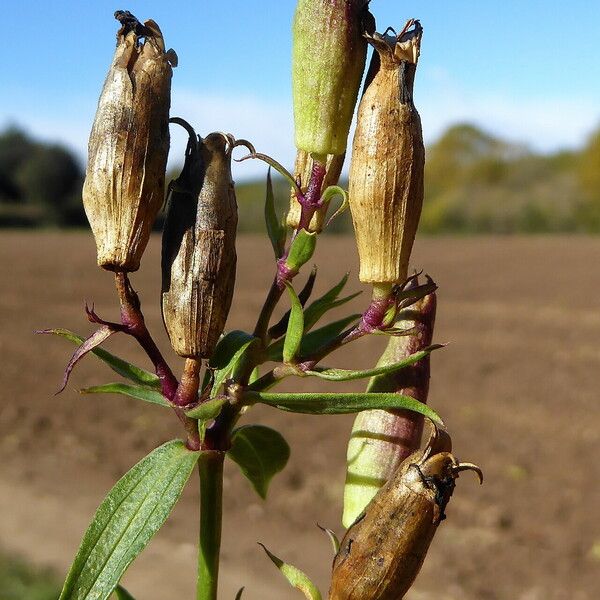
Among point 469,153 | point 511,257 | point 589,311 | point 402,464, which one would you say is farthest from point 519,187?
point 402,464

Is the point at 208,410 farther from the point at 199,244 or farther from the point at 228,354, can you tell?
the point at 199,244

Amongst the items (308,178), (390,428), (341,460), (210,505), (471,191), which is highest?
(471,191)

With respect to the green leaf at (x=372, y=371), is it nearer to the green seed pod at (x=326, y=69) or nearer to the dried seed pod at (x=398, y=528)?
the dried seed pod at (x=398, y=528)

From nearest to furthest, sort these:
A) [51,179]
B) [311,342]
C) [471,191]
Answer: [311,342] < [51,179] < [471,191]

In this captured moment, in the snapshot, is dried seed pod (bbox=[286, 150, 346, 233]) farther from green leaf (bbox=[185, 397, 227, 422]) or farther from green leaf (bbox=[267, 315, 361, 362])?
Answer: green leaf (bbox=[185, 397, 227, 422])

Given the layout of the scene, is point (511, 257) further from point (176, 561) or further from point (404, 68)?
point (404, 68)

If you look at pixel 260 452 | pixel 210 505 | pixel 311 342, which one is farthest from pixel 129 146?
pixel 260 452
